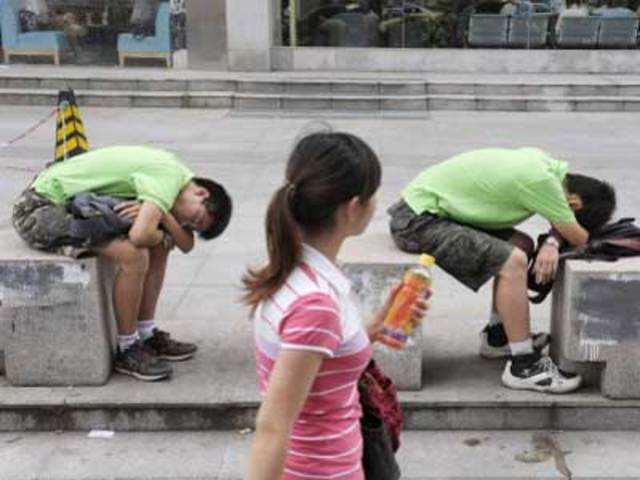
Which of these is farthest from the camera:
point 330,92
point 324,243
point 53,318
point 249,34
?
point 249,34

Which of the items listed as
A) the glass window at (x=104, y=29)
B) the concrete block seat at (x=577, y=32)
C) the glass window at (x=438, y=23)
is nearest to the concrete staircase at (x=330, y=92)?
the concrete block seat at (x=577, y=32)

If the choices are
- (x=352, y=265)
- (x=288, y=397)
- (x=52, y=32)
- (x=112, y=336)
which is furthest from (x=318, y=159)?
(x=52, y=32)

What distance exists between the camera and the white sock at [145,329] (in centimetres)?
445

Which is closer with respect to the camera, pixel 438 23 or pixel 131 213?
pixel 131 213

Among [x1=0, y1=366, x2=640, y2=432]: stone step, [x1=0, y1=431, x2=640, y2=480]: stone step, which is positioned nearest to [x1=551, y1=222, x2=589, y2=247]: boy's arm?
[x1=0, y1=366, x2=640, y2=432]: stone step

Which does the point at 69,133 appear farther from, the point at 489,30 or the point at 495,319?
the point at 489,30

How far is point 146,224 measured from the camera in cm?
397

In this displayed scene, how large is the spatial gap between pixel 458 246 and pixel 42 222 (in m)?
1.87

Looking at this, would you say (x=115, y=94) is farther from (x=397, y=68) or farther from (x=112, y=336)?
(x=112, y=336)

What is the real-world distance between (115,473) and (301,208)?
86.9 inches

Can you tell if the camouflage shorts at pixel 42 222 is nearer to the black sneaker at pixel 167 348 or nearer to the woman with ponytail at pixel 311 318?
the black sneaker at pixel 167 348

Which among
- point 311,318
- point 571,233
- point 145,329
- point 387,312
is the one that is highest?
point 311,318

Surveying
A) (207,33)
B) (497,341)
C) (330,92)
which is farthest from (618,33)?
(497,341)

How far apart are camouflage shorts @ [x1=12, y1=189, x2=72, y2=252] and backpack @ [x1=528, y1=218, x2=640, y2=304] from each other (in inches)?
83.6
